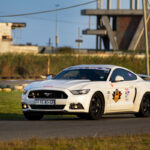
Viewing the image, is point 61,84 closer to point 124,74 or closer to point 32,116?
point 32,116

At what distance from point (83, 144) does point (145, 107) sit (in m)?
7.56

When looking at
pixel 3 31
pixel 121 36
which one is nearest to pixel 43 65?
pixel 3 31

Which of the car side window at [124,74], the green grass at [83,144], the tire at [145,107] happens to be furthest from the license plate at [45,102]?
the green grass at [83,144]

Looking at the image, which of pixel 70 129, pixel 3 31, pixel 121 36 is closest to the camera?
pixel 70 129

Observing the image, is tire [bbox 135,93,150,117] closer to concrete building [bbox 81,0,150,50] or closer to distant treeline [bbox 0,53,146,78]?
distant treeline [bbox 0,53,146,78]

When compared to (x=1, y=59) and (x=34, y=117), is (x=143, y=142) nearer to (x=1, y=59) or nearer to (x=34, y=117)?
(x=34, y=117)

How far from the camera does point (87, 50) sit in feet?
370

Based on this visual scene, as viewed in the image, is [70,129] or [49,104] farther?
[49,104]

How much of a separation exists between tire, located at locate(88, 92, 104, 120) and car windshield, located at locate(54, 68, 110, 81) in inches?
32.4

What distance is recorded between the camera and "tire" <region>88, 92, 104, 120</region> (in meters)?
14.8

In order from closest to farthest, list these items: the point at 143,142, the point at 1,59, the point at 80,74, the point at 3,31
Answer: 1. the point at 143,142
2. the point at 80,74
3. the point at 1,59
4. the point at 3,31

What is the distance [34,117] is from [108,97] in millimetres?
1980

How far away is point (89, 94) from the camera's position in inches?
581

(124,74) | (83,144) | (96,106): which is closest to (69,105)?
(96,106)
